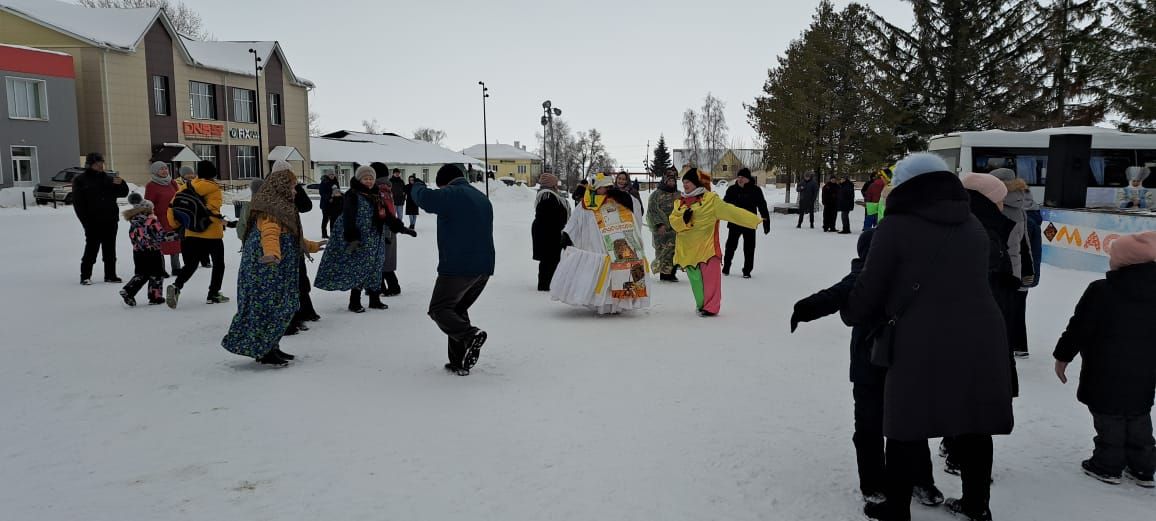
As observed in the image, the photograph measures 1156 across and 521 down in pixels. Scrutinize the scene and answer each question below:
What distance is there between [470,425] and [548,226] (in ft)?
20.1

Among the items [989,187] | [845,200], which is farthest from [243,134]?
[989,187]

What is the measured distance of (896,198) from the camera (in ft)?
10.5

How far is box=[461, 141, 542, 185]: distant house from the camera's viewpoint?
104 metres

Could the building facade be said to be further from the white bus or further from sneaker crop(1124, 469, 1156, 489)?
sneaker crop(1124, 469, 1156, 489)

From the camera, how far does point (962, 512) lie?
3500 millimetres

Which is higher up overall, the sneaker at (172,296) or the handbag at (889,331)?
the handbag at (889,331)

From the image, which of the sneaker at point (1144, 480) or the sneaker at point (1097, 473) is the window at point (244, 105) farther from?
the sneaker at point (1144, 480)

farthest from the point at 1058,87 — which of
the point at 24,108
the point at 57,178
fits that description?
the point at 24,108

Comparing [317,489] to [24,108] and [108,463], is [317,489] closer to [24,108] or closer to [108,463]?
[108,463]

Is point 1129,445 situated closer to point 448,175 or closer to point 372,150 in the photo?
point 448,175

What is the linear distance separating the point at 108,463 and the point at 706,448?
3138mm

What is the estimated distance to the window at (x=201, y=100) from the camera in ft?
140

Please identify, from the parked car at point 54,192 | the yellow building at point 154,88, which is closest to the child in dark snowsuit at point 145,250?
the parked car at point 54,192

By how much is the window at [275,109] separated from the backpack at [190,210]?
4338 cm
